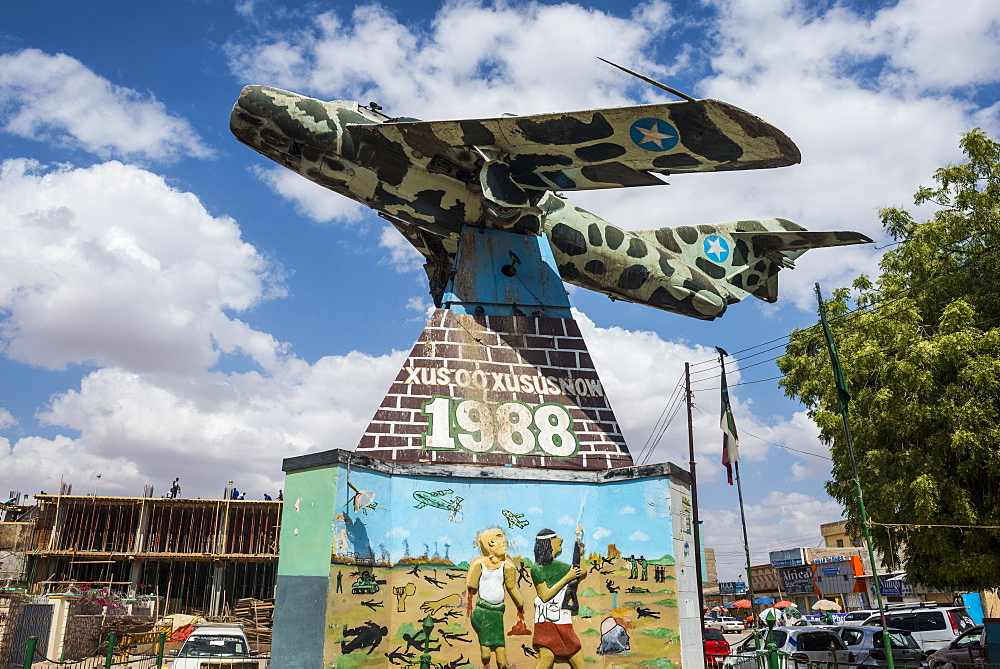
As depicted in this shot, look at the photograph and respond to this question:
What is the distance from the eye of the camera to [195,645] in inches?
577

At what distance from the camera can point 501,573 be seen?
1007cm

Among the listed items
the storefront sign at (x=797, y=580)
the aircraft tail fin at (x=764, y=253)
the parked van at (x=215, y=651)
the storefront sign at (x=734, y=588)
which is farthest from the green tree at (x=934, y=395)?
the storefront sign at (x=734, y=588)

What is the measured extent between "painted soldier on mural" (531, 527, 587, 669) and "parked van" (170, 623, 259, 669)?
728 centimetres

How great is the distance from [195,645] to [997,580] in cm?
1886

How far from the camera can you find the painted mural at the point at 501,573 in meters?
9.46

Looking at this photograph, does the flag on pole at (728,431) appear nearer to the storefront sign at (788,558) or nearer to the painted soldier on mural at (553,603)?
the painted soldier on mural at (553,603)

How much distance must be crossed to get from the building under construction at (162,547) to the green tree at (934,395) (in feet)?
89.5

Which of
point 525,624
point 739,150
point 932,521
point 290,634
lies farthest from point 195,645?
point 932,521

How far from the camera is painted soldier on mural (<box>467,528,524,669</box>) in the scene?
974 cm

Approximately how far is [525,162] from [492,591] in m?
6.96

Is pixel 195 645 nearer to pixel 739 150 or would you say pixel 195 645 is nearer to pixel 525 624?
pixel 525 624

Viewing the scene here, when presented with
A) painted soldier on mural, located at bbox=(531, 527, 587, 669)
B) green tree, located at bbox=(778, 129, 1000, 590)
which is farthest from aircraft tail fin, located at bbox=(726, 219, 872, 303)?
painted soldier on mural, located at bbox=(531, 527, 587, 669)

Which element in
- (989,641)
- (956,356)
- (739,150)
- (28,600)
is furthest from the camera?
(28,600)

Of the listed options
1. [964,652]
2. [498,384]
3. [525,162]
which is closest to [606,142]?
[525,162]
